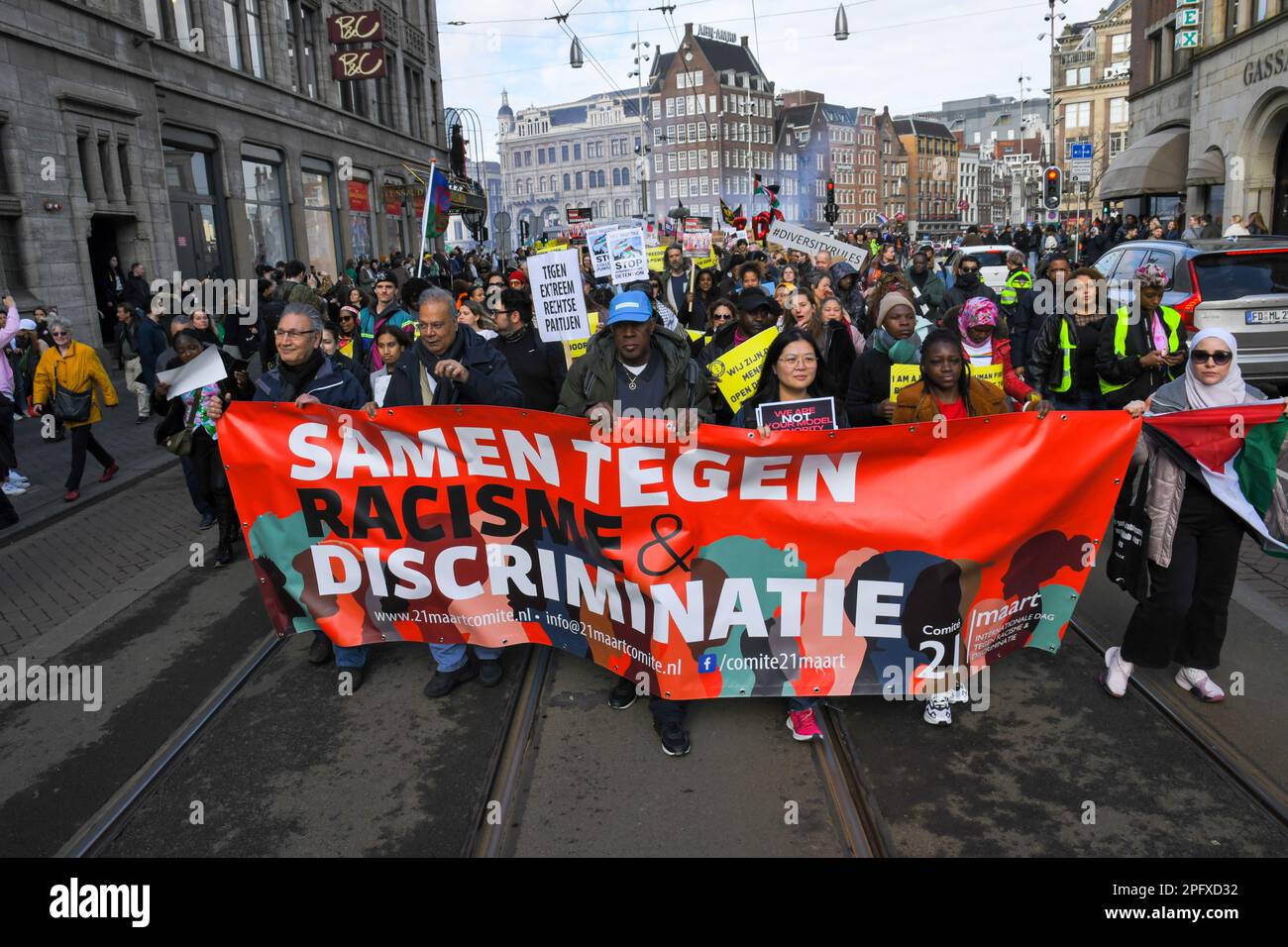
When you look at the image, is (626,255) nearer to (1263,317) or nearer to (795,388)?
(795,388)

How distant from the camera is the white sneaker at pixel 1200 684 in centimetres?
481

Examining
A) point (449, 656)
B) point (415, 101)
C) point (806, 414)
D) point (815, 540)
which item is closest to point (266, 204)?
point (415, 101)

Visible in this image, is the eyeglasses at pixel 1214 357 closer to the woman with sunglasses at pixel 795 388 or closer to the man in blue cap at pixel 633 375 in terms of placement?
the woman with sunglasses at pixel 795 388

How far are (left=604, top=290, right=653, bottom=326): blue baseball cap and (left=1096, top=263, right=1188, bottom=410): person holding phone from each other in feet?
12.8

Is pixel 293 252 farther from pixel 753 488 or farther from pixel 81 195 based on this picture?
pixel 753 488

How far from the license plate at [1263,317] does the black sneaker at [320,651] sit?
9.95 m

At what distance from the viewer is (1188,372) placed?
4.77 meters

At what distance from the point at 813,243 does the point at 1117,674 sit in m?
9.47

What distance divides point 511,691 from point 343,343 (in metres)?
5.61

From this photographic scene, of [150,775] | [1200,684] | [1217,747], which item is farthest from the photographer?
[1200,684]

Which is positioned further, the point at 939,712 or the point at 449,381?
the point at 449,381

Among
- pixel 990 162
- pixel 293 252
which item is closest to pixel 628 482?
pixel 293 252

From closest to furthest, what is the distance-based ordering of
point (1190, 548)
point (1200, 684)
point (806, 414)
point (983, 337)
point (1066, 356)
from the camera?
1. point (1190, 548)
2. point (1200, 684)
3. point (806, 414)
4. point (983, 337)
5. point (1066, 356)

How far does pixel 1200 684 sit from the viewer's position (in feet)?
16.0
